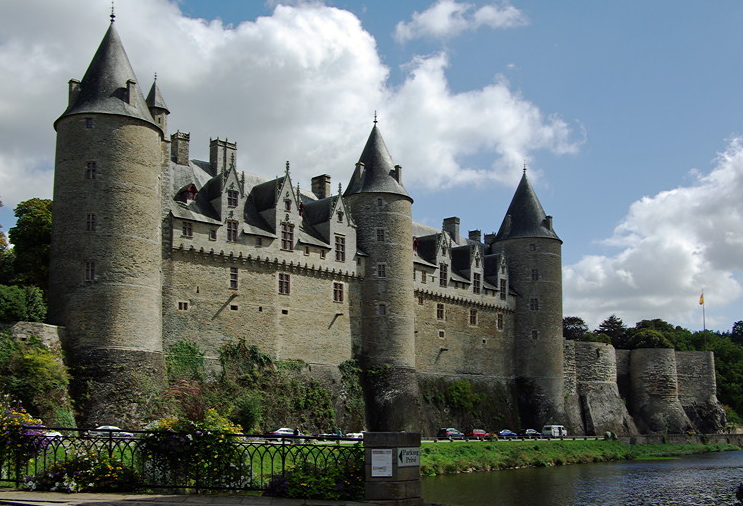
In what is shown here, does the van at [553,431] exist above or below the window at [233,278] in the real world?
below

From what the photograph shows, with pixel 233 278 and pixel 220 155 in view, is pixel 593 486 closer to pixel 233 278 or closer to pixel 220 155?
pixel 233 278

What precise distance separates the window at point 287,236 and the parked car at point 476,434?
47.1 ft

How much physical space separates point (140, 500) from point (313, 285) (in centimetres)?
2961

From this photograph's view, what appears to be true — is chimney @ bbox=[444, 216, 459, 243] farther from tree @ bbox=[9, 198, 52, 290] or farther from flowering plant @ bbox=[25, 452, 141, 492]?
flowering plant @ bbox=[25, 452, 141, 492]

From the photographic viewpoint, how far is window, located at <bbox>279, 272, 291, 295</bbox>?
142 ft

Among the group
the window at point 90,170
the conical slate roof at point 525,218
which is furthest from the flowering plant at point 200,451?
the conical slate roof at point 525,218

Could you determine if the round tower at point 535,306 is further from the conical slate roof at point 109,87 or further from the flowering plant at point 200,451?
the flowering plant at point 200,451

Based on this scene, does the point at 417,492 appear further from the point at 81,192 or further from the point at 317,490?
the point at 81,192

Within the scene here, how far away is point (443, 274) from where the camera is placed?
54.7 m

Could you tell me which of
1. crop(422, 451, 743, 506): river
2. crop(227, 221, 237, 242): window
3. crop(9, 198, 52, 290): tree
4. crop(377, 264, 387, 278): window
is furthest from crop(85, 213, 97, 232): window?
crop(377, 264, 387, 278): window

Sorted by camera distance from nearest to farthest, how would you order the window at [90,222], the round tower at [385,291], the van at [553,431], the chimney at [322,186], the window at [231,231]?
the window at [90,222] → the window at [231,231] → the round tower at [385,291] → the chimney at [322,186] → the van at [553,431]

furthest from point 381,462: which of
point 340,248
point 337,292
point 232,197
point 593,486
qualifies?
point 340,248

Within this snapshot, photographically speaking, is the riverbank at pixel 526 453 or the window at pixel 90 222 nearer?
the window at pixel 90 222

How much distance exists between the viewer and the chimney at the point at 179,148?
42.6m
